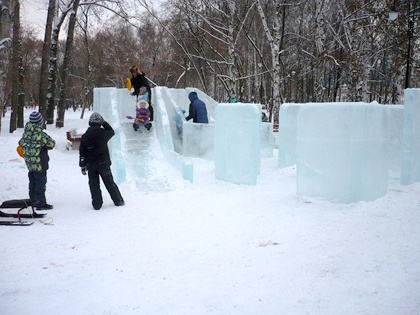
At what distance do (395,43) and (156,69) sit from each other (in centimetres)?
1840

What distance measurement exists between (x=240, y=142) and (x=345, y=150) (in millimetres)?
2480

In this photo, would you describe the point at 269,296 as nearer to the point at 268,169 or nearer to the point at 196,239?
the point at 196,239

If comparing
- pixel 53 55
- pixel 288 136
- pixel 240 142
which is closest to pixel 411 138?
pixel 288 136

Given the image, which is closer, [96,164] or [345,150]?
[345,150]

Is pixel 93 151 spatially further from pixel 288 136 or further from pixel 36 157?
pixel 288 136

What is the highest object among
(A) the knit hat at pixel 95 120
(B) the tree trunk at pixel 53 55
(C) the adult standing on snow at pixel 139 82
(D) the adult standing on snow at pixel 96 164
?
(B) the tree trunk at pixel 53 55

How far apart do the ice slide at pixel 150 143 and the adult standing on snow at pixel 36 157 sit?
177 cm

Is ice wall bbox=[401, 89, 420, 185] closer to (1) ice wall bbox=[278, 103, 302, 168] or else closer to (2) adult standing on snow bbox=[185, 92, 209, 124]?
(1) ice wall bbox=[278, 103, 302, 168]

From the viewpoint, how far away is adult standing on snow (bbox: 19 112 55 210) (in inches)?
264

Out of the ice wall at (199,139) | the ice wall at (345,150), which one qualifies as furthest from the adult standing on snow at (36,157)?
the ice wall at (199,139)

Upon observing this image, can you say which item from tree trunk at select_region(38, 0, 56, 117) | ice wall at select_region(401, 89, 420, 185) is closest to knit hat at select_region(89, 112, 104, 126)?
ice wall at select_region(401, 89, 420, 185)

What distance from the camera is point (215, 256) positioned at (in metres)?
4.62

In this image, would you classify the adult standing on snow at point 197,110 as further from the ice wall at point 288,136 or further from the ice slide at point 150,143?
the ice wall at point 288,136

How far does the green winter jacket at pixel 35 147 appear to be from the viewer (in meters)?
6.70
